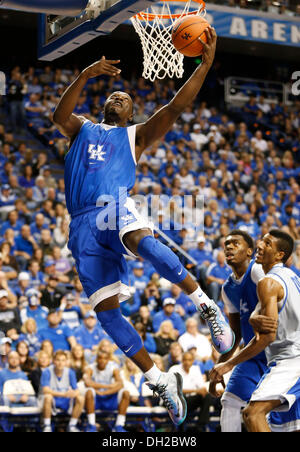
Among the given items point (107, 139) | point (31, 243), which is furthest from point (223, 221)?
point (107, 139)

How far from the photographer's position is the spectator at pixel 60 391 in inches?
316

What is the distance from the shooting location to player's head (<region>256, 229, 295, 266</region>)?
5387 mm

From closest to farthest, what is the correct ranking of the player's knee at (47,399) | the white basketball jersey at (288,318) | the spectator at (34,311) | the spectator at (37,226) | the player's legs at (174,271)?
the player's legs at (174,271) < the white basketball jersey at (288,318) < the player's knee at (47,399) < the spectator at (34,311) < the spectator at (37,226)

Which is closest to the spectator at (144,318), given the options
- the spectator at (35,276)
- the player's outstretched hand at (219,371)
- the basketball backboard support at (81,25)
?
the spectator at (35,276)

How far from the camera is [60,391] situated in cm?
819

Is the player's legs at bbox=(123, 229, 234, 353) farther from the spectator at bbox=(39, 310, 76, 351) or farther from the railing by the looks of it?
the railing

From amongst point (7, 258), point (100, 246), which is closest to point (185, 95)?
point (100, 246)

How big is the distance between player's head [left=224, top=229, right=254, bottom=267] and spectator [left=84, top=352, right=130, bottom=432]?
3.00 metres

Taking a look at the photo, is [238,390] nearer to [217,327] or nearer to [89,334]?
[217,327]

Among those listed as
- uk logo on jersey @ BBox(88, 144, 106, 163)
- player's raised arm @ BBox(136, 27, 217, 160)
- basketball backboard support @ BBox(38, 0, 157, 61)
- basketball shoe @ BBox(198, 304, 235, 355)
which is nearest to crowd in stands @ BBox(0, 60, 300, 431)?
basketball shoe @ BBox(198, 304, 235, 355)

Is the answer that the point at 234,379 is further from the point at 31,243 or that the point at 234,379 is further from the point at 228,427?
the point at 31,243

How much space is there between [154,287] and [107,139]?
5.32 m

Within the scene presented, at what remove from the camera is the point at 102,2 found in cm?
511

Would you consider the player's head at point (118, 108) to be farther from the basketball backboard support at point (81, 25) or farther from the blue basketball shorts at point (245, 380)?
the blue basketball shorts at point (245, 380)
